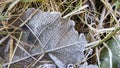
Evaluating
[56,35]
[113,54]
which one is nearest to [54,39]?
[56,35]

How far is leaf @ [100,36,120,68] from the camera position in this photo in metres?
0.97

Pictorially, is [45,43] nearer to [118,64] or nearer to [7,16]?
[7,16]

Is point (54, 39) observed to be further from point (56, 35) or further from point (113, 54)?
point (113, 54)

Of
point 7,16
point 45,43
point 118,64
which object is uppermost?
point 7,16

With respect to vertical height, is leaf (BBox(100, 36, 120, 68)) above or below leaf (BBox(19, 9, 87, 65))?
below

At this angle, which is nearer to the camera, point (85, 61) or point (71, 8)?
point (85, 61)

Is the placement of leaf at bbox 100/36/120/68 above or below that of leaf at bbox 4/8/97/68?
below

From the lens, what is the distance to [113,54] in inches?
38.9

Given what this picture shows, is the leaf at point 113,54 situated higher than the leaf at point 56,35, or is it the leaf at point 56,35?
the leaf at point 56,35

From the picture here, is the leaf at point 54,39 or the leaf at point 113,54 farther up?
the leaf at point 54,39

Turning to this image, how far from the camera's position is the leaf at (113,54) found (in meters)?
0.97

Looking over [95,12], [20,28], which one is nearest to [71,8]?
[95,12]

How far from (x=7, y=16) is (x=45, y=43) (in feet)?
0.55

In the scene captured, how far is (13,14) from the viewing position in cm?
100
